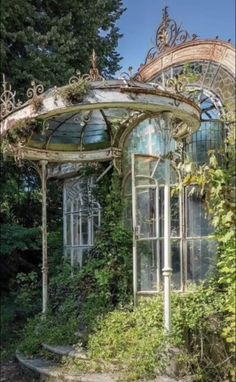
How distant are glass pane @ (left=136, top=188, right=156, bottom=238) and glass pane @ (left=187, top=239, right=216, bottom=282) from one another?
0.59 metres

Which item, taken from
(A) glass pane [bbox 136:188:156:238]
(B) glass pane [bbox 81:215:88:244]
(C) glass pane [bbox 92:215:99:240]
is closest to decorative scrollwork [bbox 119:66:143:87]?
(A) glass pane [bbox 136:188:156:238]

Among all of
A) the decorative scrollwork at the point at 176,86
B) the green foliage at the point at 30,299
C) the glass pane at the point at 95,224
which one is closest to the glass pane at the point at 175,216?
Answer: the decorative scrollwork at the point at 176,86

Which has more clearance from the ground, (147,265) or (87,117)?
(87,117)

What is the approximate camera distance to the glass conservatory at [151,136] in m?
5.12

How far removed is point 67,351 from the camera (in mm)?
5602

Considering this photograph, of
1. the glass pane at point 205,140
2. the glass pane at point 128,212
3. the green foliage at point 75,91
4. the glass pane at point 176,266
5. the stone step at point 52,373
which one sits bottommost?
the stone step at point 52,373

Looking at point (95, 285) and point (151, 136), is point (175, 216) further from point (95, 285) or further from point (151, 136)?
point (95, 285)

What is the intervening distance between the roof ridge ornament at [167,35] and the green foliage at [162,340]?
12.1 ft

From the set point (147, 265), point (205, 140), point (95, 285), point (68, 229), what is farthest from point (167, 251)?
point (68, 229)

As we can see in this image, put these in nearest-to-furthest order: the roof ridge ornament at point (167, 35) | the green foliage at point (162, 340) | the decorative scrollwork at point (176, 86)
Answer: the green foliage at point (162, 340) < the decorative scrollwork at point (176, 86) < the roof ridge ornament at point (167, 35)

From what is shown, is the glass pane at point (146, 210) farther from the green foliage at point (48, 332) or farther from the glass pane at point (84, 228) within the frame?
the glass pane at point (84, 228)

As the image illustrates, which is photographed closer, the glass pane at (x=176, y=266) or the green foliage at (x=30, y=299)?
the glass pane at (x=176, y=266)

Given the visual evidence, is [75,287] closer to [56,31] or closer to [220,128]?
Result: [220,128]

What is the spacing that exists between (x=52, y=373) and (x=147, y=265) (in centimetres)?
191
